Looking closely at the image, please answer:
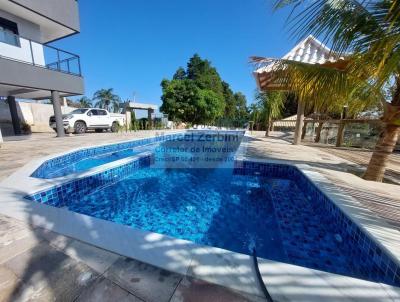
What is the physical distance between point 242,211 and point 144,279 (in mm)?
2442

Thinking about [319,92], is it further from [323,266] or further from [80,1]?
[80,1]

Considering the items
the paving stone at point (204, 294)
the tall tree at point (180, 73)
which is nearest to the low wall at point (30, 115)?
the paving stone at point (204, 294)

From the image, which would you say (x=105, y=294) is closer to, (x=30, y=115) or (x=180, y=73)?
(x=30, y=115)

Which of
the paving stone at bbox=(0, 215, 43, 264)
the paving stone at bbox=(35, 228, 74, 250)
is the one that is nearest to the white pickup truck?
the paving stone at bbox=(0, 215, 43, 264)

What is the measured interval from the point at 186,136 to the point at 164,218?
13663 mm

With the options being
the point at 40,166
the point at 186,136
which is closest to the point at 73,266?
the point at 40,166

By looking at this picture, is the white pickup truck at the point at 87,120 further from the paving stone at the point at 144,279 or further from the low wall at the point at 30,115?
the paving stone at the point at 144,279

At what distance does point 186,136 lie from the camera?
659 inches

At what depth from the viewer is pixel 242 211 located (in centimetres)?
351

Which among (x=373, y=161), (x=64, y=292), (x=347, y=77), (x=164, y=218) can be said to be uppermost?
(x=347, y=77)

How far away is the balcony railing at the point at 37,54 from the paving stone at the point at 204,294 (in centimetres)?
1072

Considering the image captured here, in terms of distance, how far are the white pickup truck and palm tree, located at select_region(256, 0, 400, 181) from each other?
12637mm

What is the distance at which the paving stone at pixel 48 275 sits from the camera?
1.28 metres

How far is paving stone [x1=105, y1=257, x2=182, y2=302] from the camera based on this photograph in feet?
4.17
